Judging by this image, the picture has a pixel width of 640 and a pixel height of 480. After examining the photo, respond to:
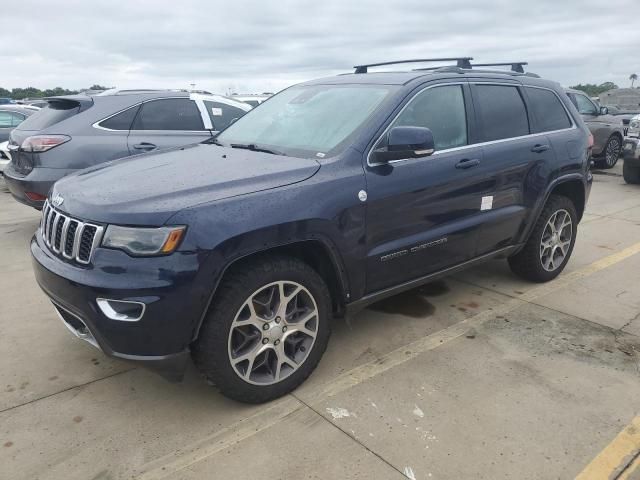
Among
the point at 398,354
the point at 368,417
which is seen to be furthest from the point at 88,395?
the point at 398,354

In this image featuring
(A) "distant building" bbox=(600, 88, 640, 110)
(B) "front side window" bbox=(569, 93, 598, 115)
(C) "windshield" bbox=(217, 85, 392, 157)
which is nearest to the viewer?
(C) "windshield" bbox=(217, 85, 392, 157)

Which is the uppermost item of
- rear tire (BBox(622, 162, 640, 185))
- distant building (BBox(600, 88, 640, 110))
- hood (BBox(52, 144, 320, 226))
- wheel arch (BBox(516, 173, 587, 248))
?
distant building (BBox(600, 88, 640, 110))

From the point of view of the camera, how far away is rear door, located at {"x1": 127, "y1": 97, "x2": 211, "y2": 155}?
604 centimetres

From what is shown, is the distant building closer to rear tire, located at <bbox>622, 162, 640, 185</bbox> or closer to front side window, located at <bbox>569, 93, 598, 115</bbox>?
front side window, located at <bbox>569, 93, 598, 115</bbox>

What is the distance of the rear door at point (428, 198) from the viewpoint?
10.5 feet

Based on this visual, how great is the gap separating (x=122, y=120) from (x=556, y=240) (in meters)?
4.79

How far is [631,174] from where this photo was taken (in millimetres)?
10203

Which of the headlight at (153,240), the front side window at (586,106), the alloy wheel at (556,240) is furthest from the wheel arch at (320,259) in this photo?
the front side window at (586,106)

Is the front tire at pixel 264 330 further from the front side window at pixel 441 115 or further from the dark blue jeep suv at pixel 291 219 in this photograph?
the front side window at pixel 441 115

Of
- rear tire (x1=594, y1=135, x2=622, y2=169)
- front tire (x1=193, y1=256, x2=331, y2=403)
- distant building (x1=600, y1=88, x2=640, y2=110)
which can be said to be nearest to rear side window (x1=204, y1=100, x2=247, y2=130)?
front tire (x1=193, y1=256, x2=331, y2=403)

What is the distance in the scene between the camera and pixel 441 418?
9.16 feet

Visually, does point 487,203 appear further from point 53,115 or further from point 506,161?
point 53,115

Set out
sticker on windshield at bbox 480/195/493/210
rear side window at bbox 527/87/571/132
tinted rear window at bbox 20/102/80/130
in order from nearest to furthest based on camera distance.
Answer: sticker on windshield at bbox 480/195/493/210 < rear side window at bbox 527/87/571/132 < tinted rear window at bbox 20/102/80/130

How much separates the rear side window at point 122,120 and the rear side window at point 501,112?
13.0ft
